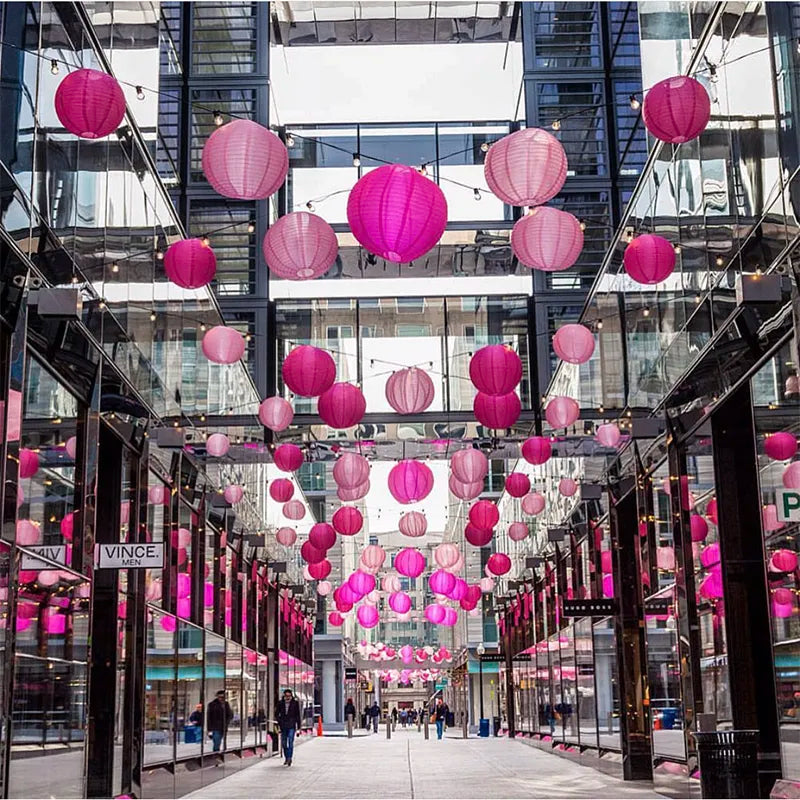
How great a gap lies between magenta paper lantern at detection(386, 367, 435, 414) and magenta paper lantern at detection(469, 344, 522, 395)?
206cm

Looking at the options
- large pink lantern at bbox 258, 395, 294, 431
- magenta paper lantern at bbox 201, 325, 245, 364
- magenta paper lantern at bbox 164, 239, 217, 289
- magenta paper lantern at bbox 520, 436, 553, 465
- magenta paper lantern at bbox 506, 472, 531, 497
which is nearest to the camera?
magenta paper lantern at bbox 164, 239, 217, 289

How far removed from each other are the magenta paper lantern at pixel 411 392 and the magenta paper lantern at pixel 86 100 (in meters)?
7.35

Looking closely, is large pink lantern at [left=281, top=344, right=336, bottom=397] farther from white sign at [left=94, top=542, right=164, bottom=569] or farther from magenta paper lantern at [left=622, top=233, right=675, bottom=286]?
magenta paper lantern at [left=622, top=233, right=675, bottom=286]

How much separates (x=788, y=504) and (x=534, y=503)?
16.0 meters

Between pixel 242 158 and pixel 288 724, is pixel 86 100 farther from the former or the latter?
pixel 288 724

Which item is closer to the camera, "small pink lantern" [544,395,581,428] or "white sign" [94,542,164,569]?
"white sign" [94,542,164,569]

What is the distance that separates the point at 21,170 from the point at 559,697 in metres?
20.1

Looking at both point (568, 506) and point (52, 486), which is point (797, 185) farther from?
point (568, 506)

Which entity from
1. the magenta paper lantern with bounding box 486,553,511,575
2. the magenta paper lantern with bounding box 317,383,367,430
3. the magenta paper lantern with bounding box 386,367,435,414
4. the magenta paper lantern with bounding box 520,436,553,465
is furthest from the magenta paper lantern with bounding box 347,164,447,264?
the magenta paper lantern with bounding box 486,553,511,575

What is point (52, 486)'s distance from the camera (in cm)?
981

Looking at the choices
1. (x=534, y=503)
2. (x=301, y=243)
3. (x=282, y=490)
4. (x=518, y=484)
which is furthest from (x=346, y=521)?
(x=301, y=243)

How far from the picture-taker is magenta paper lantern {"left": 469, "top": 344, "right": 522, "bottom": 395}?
13.2 meters

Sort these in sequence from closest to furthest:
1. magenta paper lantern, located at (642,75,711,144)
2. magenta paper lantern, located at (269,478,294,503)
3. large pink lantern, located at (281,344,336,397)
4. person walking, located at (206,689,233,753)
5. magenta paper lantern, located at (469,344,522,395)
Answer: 1. magenta paper lantern, located at (642,75,711,144)
2. large pink lantern, located at (281,344,336,397)
3. magenta paper lantern, located at (469,344,522,395)
4. person walking, located at (206,689,233,753)
5. magenta paper lantern, located at (269,478,294,503)

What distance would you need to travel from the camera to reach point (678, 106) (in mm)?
8914
